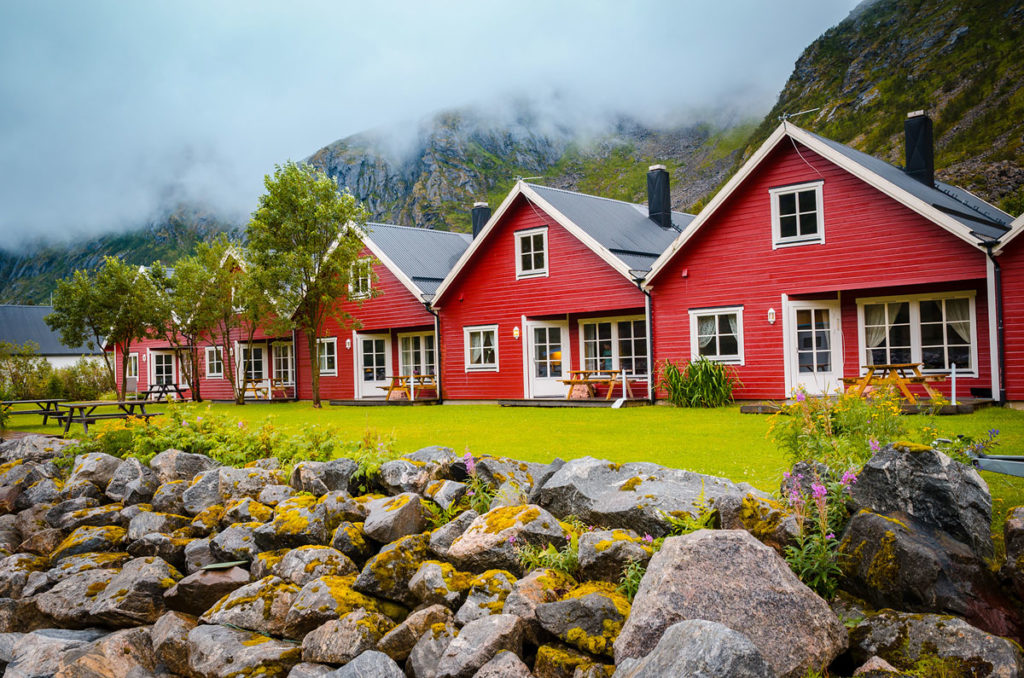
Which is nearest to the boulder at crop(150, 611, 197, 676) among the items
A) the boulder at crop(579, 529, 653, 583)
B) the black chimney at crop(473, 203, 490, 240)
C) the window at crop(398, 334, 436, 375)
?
the boulder at crop(579, 529, 653, 583)

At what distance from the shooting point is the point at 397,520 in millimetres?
6168

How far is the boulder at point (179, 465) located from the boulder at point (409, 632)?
4890 millimetres

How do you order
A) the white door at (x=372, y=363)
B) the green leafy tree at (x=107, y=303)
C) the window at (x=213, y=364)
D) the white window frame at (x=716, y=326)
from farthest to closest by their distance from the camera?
the window at (x=213, y=364) < the green leafy tree at (x=107, y=303) < the white door at (x=372, y=363) < the white window frame at (x=716, y=326)

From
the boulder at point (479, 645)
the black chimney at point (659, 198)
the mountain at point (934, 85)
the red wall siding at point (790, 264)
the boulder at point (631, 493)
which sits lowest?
the boulder at point (479, 645)

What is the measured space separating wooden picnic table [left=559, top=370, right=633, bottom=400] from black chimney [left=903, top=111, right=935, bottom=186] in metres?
9.59

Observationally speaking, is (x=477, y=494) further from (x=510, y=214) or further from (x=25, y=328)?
(x=25, y=328)

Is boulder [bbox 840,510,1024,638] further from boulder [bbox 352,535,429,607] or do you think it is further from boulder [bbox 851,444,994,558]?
boulder [bbox 352,535,429,607]

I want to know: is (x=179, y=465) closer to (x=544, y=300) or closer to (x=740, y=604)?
(x=740, y=604)

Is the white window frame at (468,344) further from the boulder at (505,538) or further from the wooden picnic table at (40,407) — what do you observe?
the boulder at (505,538)

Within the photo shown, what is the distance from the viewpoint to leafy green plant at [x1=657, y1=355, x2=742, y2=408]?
1681 cm

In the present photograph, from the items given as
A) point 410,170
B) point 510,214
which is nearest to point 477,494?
point 510,214

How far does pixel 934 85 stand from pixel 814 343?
187ft

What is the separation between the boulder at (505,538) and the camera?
527 cm

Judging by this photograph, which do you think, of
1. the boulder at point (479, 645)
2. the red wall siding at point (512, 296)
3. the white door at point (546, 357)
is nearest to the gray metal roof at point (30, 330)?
the red wall siding at point (512, 296)
